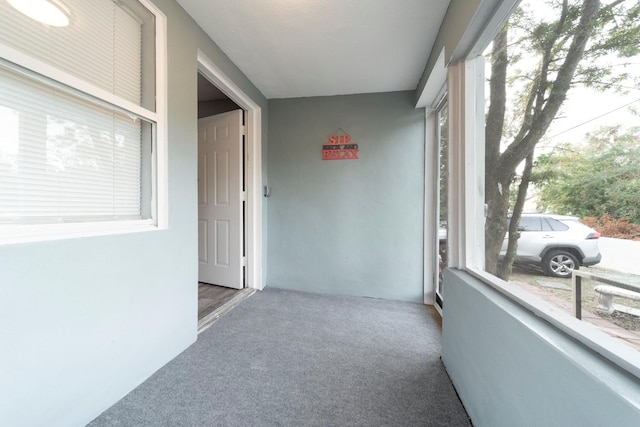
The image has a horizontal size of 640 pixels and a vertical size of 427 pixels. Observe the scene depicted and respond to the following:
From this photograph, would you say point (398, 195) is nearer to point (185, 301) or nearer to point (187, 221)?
Answer: point (187, 221)

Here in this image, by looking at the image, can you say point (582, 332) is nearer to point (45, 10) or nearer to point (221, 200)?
point (45, 10)

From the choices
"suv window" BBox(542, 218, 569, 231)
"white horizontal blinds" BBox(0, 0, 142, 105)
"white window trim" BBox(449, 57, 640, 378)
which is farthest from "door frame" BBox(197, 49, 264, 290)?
"suv window" BBox(542, 218, 569, 231)

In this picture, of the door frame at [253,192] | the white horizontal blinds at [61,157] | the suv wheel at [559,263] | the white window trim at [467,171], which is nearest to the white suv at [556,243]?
the suv wheel at [559,263]

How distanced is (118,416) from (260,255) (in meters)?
1.74

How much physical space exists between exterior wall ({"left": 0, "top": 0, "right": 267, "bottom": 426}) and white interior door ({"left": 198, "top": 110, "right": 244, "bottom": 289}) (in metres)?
0.95

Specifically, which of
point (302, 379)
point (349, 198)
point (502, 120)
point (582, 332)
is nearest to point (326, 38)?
point (502, 120)

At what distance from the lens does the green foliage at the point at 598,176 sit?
556mm

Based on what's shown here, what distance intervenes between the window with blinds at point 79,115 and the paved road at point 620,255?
6.55 feet

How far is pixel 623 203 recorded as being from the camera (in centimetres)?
57

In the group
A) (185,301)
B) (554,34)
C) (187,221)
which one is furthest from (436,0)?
(185,301)

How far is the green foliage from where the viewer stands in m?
0.56

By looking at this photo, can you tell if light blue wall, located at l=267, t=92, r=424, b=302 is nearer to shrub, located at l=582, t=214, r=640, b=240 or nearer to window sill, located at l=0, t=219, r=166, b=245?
window sill, located at l=0, t=219, r=166, b=245

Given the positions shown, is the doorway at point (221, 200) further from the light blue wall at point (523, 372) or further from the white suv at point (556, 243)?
the white suv at point (556, 243)

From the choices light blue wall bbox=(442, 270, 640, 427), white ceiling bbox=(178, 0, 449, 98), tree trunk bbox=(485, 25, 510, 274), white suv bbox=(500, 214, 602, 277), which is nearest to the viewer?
light blue wall bbox=(442, 270, 640, 427)
